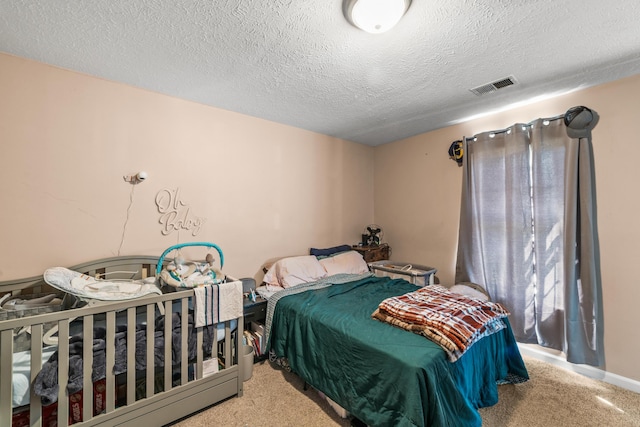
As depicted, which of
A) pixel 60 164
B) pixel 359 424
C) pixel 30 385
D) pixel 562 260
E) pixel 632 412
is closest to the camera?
pixel 30 385

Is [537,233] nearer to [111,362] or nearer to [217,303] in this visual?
[217,303]

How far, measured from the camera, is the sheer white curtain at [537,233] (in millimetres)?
2127

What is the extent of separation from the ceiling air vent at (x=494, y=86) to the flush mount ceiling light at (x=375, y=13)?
1.21m

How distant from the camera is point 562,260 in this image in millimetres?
2244

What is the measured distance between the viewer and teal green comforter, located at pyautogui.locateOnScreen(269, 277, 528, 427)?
132 cm

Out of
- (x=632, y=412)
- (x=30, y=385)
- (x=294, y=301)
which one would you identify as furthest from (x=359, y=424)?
(x=632, y=412)

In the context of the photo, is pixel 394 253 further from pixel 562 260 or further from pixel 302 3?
pixel 302 3

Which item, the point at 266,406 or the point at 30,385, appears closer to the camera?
the point at 30,385

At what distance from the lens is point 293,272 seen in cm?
268

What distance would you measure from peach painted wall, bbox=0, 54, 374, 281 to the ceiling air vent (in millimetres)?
1826

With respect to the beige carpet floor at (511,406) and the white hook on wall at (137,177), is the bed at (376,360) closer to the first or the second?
the beige carpet floor at (511,406)

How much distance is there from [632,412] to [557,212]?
1.45 metres

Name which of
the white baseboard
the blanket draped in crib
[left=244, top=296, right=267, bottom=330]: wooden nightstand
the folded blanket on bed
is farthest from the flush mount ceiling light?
the white baseboard

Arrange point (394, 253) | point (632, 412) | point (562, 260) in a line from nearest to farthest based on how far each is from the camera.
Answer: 1. point (632, 412)
2. point (562, 260)
3. point (394, 253)
